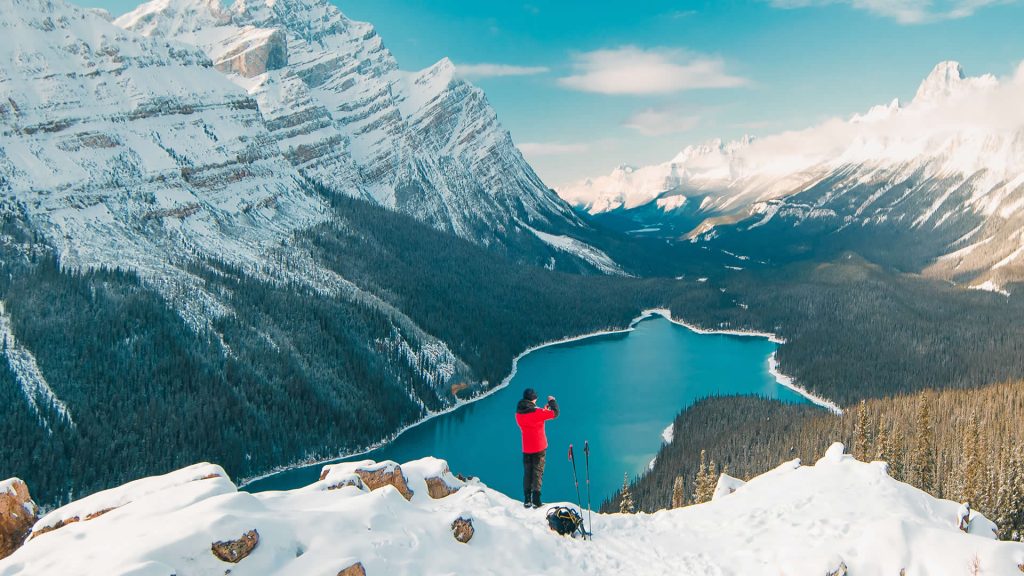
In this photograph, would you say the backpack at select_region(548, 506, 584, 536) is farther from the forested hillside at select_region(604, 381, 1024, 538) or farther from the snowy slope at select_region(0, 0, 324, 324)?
the snowy slope at select_region(0, 0, 324, 324)

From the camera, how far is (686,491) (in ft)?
286

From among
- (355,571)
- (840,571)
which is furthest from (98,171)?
(840,571)

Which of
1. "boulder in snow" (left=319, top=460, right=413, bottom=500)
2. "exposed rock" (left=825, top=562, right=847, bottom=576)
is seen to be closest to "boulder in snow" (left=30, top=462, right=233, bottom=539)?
"boulder in snow" (left=319, top=460, right=413, bottom=500)

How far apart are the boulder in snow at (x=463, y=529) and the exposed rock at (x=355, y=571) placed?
14.6 feet

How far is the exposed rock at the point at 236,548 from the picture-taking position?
18.9 m

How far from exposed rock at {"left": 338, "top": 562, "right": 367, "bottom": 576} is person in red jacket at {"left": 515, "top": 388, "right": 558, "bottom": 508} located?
922 cm

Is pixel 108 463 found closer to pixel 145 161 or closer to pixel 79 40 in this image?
pixel 145 161

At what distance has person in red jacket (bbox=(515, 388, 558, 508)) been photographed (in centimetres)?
2762

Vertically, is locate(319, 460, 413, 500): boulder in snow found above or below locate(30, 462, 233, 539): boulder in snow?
below

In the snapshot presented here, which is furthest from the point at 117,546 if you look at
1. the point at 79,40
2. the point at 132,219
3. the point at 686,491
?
the point at 79,40

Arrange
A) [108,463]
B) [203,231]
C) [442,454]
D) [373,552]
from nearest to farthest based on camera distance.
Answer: [373,552], [108,463], [442,454], [203,231]

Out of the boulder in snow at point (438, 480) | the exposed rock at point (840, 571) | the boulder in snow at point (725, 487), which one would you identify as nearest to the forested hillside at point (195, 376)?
the boulder in snow at point (438, 480)

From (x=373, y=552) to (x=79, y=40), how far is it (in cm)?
22775

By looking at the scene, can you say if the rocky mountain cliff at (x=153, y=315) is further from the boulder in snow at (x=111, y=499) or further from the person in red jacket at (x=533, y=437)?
the person in red jacket at (x=533, y=437)
